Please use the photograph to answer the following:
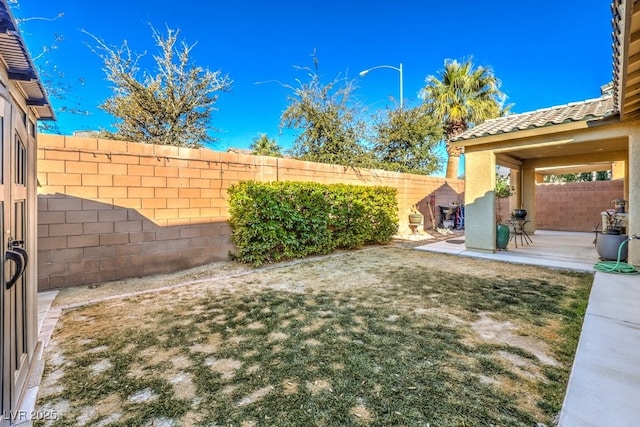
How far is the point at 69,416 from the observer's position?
5.88 feet

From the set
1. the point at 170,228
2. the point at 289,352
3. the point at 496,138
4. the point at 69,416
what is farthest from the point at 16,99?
the point at 496,138

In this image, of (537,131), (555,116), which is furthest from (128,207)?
(555,116)

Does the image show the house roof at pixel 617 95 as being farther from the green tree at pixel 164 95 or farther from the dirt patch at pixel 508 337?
the green tree at pixel 164 95

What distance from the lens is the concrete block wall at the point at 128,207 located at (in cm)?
429

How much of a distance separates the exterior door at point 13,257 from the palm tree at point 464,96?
14.6 metres

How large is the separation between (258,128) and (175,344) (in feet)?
46.1

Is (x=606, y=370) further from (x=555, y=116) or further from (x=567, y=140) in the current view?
(x=555, y=116)

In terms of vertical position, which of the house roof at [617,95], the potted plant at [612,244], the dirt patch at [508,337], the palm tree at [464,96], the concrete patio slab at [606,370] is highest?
the palm tree at [464,96]

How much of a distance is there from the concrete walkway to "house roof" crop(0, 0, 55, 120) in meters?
3.66

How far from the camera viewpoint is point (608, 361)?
2.30 meters

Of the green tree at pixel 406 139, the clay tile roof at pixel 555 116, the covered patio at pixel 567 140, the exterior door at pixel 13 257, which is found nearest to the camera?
the exterior door at pixel 13 257

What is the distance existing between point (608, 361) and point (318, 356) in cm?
225

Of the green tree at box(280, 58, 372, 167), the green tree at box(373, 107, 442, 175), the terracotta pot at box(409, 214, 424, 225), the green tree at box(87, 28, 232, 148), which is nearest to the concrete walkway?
the terracotta pot at box(409, 214, 424, 225)

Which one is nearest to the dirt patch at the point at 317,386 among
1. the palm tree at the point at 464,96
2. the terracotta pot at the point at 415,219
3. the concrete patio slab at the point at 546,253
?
the concrete patio slab at the point at 546,253
